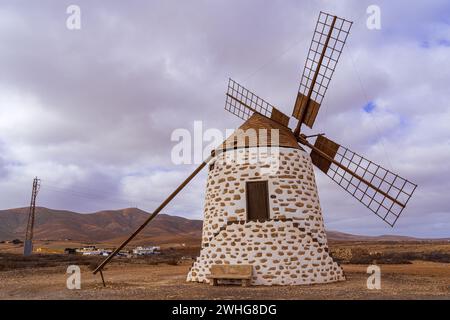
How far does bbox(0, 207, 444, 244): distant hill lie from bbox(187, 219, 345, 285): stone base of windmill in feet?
225

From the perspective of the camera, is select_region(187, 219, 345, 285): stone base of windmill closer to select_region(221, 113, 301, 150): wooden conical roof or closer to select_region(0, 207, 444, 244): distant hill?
select_region(221, 113, 301, 150): wooden conical roof

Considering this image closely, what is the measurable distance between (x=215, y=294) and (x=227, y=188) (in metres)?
4.34

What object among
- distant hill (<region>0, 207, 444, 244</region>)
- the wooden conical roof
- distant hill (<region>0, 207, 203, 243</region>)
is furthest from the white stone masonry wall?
distant hill (<region>0, 207, 203, 243</region>)

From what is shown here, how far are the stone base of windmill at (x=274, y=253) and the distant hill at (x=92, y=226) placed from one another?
2699 inches

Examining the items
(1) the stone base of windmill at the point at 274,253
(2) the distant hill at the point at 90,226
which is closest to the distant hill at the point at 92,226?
(2) the distant hill at the point at 90,226

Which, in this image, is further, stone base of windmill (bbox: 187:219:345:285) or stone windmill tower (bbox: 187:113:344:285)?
stone windmill tower (bbox: 187:113:344:285)

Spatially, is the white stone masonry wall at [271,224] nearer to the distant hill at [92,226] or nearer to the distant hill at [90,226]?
the distant hill at [92,226]

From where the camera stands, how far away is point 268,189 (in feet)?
42.1

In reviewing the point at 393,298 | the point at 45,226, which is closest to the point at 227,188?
the point at 393,298

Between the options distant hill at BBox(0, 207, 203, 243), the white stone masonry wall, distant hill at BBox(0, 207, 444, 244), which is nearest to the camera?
the white stone masonry wall

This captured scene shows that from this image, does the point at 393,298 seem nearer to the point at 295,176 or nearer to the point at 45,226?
the point at 295,176

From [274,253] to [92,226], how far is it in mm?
103775

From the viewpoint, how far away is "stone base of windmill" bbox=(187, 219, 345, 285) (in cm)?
1187

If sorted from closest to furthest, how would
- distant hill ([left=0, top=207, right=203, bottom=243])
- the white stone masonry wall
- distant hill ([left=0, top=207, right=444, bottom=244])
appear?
1. the white stone masonry wall
2. distant hill ([left=0, top=207, right=444, bottom=244])
3. distant hill ([left=0, top=207, right=203, bottom=243])
